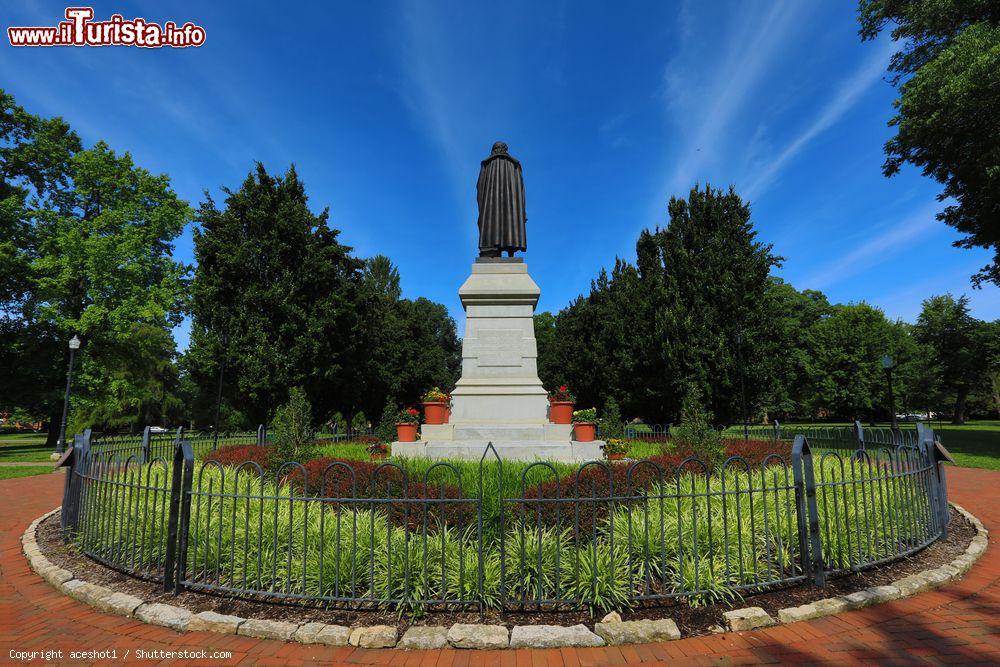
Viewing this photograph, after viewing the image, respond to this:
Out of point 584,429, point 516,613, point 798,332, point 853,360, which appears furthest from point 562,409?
point 798,332

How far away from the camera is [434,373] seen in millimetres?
39344

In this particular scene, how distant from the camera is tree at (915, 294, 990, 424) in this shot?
39094mm

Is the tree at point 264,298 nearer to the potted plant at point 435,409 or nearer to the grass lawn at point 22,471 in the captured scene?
the grass lawn at point 22,471

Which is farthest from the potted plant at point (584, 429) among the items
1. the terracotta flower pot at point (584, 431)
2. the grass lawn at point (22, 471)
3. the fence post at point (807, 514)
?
the grass lawn at point (22, 471)

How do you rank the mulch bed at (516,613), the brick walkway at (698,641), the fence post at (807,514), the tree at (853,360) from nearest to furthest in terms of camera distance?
the brick walkway at (698,641), the mulch bed at (516,613), the fence post at (807,514), the tree at (853,360)

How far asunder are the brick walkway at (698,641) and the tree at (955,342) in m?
49.6

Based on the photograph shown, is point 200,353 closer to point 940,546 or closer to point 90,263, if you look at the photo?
point 90,263

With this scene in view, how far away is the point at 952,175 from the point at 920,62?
14.9ft

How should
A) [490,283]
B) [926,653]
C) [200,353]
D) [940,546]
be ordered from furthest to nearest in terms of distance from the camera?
[200,353] → [490,283] → [940,546] → [926,653]

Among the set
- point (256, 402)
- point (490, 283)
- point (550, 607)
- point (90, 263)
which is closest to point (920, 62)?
point (490, 283)

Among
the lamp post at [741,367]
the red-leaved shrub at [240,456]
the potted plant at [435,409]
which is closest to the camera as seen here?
the red-leaved shrub at [240,456]

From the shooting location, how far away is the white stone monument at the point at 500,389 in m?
9.64

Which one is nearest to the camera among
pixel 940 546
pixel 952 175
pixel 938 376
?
pixel 940 546

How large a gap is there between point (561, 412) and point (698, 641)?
22.3ft
